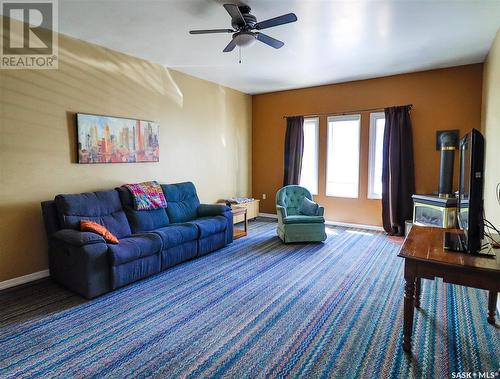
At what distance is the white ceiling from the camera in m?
3.04

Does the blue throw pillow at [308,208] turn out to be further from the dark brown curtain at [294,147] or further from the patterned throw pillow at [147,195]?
the patterned throw pillow at [147,195]

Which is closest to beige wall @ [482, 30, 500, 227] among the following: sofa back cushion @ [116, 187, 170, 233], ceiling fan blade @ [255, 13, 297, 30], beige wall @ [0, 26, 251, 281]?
ceiling fan blade @ [255, 13, 297, 30]

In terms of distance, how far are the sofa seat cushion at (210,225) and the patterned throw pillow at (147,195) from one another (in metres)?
0.56

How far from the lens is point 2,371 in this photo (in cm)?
201

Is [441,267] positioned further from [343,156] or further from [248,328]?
[343,156]

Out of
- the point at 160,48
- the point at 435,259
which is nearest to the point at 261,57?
the point at 160,48

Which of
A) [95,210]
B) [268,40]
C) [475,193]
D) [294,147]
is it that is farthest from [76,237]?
[294,147]

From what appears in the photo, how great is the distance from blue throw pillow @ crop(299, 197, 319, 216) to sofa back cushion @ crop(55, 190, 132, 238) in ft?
9.29

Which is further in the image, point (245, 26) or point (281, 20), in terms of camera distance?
point (245, 26)

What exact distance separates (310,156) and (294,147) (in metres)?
0.39

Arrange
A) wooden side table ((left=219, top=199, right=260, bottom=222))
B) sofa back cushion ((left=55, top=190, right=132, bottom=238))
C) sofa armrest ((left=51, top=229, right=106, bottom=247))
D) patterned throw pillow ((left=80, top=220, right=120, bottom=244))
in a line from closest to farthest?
1. sofa armrest ((left=51, top=229, right=106, bottom=247))
2. patterned throw pillow ((left=80, top=220, right=120, bottom=244))
3. sofa back cushion ((left=55, top=190, right=132, bottom=238))
4. wooden side table ((left=219, top=199, right=260, bottom=222))

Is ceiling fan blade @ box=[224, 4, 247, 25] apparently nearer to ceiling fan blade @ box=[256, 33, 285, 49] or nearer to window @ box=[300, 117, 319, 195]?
ceiling fan blade @ box=[256, 33, 285, 49]

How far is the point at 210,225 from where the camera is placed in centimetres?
436

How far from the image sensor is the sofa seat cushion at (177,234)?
12.1ft
